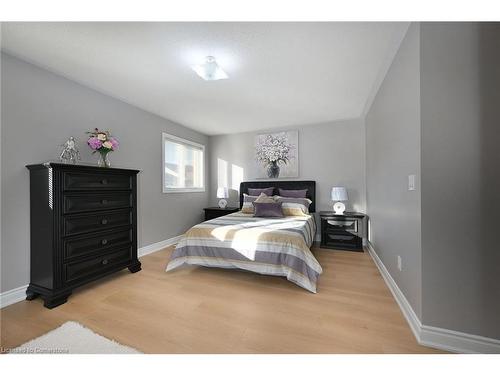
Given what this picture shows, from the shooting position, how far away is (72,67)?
2.13 m

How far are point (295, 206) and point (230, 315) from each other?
2.23 meters

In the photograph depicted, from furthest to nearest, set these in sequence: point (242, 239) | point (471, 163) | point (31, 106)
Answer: point (242, 239) → point (31, 106) → point (471, 163)

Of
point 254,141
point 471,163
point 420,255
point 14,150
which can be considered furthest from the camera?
point 254,141

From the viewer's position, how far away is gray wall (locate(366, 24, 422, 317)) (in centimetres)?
145

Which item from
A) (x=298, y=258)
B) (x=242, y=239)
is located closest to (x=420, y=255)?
(x=298, y=258)

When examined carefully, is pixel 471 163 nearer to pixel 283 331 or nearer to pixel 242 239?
pixel 283 331

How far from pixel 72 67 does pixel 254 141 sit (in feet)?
10.3

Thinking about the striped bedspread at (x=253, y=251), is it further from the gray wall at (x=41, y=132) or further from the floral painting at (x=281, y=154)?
the floral painting at (x=281, y=154)

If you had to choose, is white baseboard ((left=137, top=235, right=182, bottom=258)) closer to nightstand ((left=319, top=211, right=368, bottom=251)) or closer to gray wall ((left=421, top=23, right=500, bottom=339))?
nightstand ((left=319, top=211, right=368, bottom=251))

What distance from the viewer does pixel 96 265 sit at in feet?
7.12

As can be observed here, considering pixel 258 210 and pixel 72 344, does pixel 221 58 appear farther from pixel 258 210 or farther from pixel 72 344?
pixel 72 344

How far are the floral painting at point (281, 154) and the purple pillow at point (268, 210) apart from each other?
98cm

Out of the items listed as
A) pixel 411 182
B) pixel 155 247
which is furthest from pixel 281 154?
pixel 155 247

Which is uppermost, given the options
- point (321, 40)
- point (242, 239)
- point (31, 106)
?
point (321, 40)
